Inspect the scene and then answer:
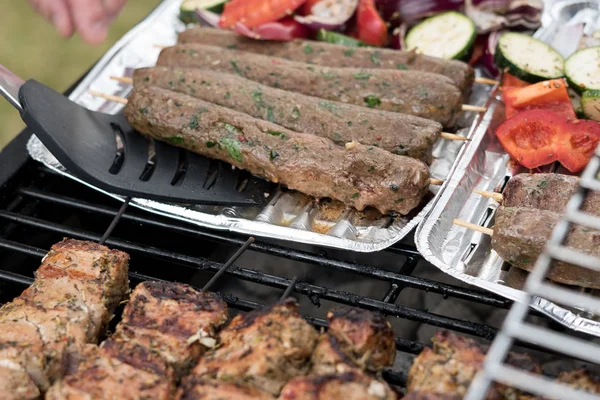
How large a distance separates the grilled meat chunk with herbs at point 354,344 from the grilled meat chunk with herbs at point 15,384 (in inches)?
37.2

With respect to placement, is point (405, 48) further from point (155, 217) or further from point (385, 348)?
point (385, 348)

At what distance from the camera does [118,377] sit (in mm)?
2088

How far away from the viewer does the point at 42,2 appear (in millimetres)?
3111

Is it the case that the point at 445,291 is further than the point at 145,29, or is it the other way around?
the point at 145,29

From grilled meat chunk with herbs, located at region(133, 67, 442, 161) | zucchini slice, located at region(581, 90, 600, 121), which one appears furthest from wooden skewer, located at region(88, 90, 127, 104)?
zucchini slice, located at region(581, 90, 600, 121)

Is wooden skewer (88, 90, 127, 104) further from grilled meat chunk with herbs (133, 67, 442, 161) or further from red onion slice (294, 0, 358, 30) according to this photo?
red onion slice (294, 0, 358, 30)

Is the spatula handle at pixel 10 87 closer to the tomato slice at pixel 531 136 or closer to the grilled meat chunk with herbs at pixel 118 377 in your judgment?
the grilled meat chunk with herbs at pixel 118 377

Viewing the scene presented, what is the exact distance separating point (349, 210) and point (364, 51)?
3.86 feet

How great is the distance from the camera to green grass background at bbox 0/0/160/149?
7.16 meters

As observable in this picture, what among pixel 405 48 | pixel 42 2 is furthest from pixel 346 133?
pixel 42 2

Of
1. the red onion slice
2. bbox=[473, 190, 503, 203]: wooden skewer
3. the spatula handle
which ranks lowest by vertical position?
bbox=[473, 190, 503, 203]: wooden skewer

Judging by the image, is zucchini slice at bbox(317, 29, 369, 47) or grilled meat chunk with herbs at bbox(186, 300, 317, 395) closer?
grilled meat chunk with herbs at bbox(186, 300, 317, 395)

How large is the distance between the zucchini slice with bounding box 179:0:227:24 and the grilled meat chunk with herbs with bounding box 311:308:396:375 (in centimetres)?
316

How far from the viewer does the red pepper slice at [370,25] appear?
4.30 metres
